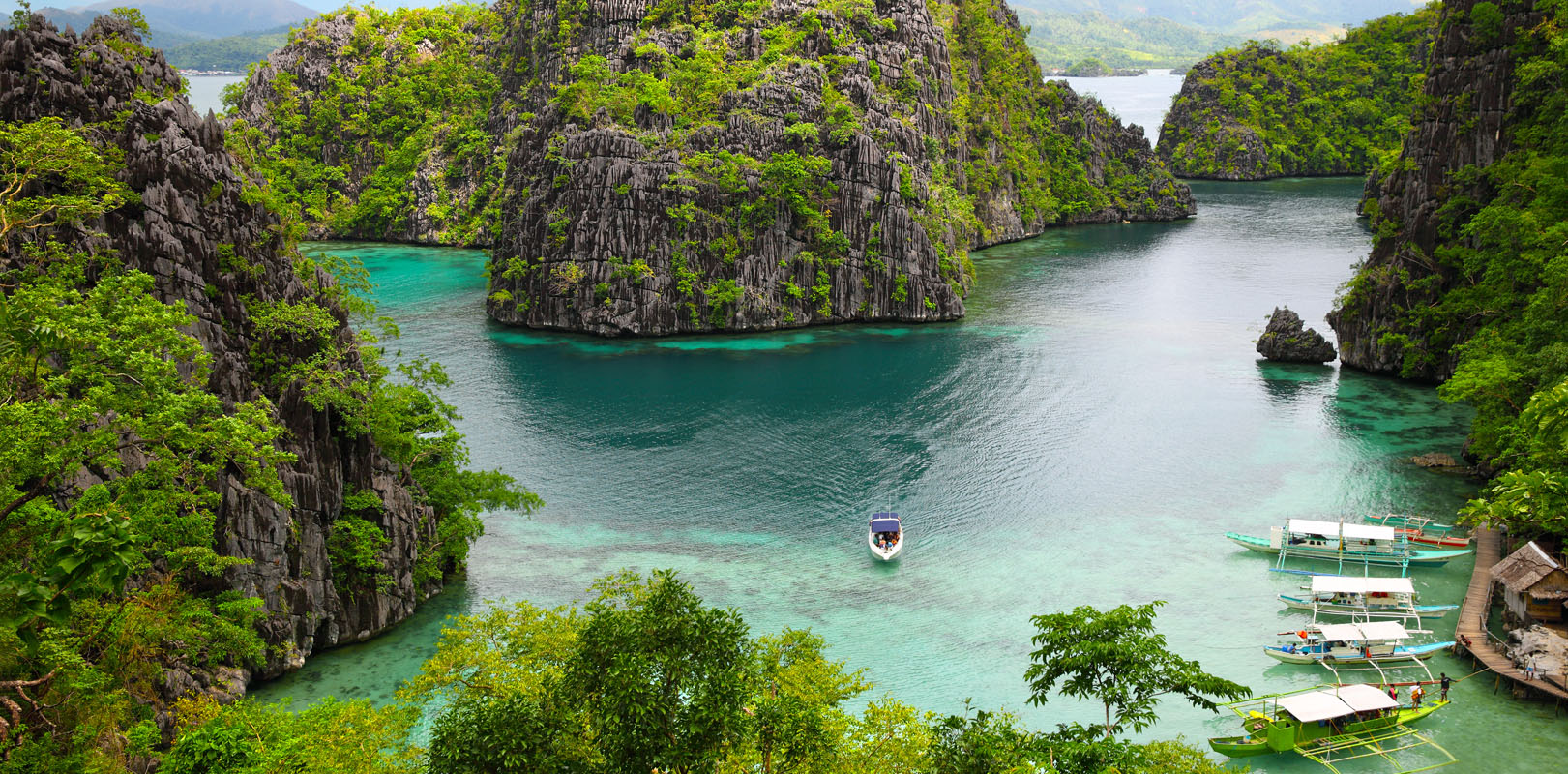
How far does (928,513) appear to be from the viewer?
180ft

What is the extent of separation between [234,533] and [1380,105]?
214603 millimetres

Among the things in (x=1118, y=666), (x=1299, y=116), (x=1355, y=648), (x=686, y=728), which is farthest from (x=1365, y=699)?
(x=1299, y=116)

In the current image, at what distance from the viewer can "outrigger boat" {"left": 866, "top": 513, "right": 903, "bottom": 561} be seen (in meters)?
49.2

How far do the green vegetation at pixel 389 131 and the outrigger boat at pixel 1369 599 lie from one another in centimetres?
11081

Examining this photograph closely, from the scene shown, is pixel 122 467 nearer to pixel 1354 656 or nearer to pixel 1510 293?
pixel 1354 656

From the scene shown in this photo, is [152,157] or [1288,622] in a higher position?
[152,157]

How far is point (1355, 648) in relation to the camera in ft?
133

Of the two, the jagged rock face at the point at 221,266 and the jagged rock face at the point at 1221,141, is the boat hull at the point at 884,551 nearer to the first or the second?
the jagged rock face at the point at 221,266

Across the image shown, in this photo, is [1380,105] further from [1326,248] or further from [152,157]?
[152,157]

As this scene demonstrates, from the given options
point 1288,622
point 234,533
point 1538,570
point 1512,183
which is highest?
point 1512,183

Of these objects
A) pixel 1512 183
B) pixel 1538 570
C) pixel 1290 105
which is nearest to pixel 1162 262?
pixel 1512 183

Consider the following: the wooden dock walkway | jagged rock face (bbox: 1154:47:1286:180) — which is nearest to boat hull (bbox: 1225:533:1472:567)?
the wooden dock walkway

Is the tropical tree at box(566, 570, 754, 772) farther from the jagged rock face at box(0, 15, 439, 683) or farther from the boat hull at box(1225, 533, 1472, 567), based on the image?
the boat hull at box(1225, 533, 1472, 567)

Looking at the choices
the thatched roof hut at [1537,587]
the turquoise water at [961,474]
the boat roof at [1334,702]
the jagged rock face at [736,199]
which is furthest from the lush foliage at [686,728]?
the jagged rock face at [736,199]
